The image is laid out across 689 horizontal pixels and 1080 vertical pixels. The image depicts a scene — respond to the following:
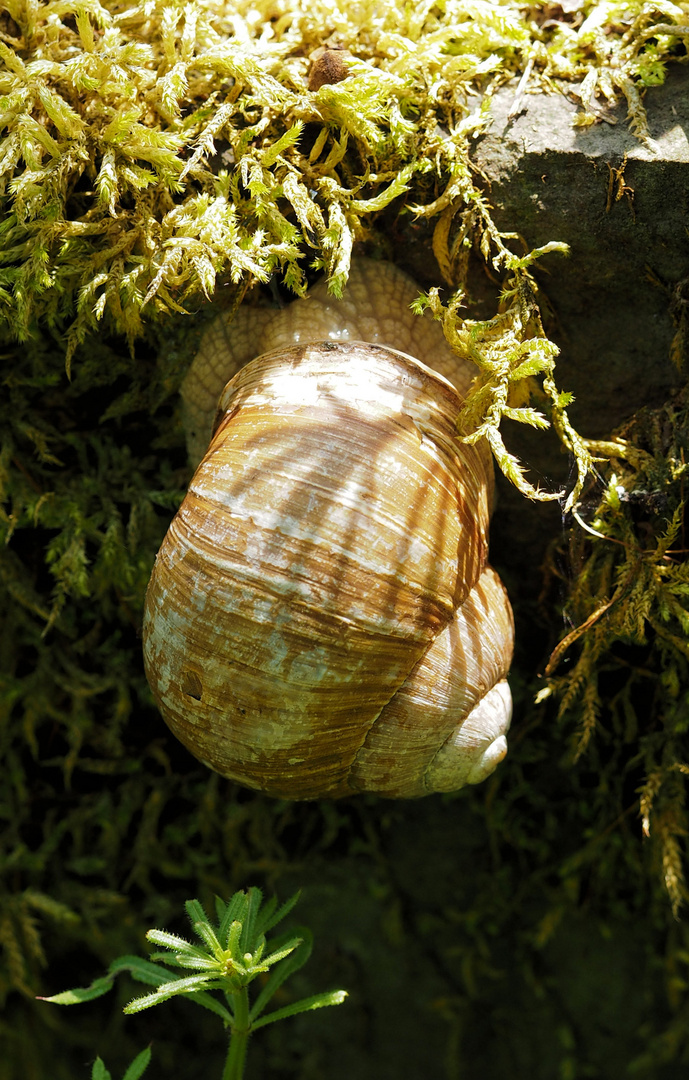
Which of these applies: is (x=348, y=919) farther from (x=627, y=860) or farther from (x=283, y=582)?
(x=283, y=582)

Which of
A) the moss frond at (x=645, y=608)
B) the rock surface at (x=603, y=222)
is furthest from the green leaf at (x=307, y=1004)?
the rock surface at (x=603, y=222)

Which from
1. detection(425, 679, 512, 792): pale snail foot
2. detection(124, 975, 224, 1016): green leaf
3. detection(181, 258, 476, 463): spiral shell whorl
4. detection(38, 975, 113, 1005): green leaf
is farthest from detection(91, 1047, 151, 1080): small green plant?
detection(181, 258, 476, 463): spiral shell whorl

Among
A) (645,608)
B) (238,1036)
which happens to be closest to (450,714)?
(645,608)

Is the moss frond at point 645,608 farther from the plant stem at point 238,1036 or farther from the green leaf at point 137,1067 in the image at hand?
the green leaf at point 137,1067

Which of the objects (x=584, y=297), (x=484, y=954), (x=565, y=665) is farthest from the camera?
(x=484, y=954)

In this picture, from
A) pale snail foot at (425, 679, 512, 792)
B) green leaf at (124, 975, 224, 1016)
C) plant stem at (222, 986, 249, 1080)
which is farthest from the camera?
pale snail foot at (425, 679, 512, 792)

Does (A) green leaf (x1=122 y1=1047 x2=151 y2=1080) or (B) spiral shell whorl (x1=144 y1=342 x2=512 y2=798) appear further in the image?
(A) green leaf (x1=122 y1=1047 x2=151 y2=1080)

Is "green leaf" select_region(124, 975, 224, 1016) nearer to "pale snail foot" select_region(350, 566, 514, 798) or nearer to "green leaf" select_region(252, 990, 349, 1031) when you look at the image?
"green leaf" select_region(252, 990, 349, 1031)

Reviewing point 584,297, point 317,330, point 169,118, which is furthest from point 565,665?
point 169,118
